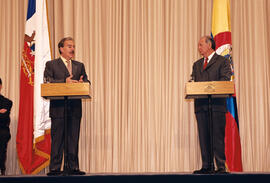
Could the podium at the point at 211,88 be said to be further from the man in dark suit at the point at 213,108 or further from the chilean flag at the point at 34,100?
the chilean flag at the point at 34,100

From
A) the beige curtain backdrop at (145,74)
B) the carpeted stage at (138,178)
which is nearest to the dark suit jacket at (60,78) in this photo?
the carpeted stage at (138,178)

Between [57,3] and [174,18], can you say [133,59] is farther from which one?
[57,3]

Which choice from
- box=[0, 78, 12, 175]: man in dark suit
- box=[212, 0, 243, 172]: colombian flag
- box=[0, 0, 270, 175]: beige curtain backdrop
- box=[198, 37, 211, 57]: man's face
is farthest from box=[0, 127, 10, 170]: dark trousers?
box=[212, 0, 243, 172]: colombian flag

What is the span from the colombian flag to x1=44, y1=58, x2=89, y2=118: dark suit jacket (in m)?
2.32

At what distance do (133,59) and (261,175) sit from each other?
3.26 m

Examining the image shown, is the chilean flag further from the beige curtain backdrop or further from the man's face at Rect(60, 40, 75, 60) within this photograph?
the man's face at Rect(60, 40, 75, 60)

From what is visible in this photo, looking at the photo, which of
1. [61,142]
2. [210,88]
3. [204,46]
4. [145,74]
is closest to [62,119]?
[61,142]

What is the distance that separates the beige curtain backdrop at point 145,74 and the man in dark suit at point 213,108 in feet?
Answer: 5.67

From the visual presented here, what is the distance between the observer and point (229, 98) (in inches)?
219

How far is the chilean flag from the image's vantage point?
5.57m

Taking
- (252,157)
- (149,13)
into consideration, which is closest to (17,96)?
(149,13)

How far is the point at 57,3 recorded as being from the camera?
6.34m

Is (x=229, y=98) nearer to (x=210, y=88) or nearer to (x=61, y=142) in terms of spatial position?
(x=210, y=88)

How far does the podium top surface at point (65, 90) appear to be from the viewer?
3.99m
